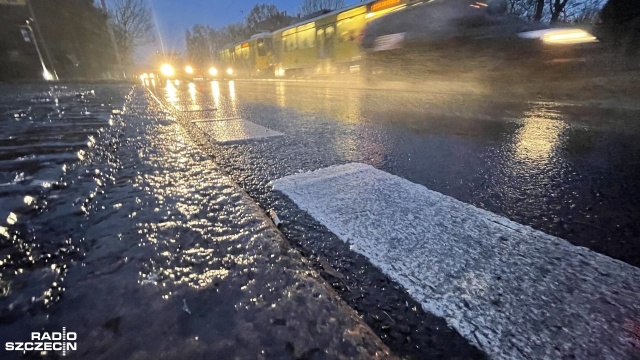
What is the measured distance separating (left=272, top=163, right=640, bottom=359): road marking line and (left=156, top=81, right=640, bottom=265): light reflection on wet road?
17 centimetres

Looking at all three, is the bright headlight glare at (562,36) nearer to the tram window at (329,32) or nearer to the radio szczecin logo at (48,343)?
the radio szczecin logo at (48,343)

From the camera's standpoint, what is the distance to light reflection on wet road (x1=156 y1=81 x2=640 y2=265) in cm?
104

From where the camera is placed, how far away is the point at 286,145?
6.80ft

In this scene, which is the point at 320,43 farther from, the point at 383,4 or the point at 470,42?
the point at 470,42

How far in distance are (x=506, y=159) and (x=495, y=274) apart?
51.0 inches

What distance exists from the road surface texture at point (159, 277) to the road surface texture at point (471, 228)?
0.10m

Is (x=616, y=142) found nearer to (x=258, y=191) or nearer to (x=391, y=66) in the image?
(x=258, y=191)

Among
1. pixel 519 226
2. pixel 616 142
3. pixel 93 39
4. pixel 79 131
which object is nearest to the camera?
pixel 519 226

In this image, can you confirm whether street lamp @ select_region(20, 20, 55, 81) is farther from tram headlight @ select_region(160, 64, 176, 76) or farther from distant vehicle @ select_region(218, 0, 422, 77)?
distant vehicle @ select_region(218, 0, 422, 77)

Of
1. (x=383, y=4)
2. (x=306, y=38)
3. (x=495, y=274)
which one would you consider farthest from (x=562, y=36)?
(x=306, y=38)

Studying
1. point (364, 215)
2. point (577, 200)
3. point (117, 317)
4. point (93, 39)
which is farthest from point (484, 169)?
point (93, 39)

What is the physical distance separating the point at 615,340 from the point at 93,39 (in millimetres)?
25191

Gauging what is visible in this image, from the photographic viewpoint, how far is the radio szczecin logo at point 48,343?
15.7 inches

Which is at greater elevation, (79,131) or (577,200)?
(79,131)
